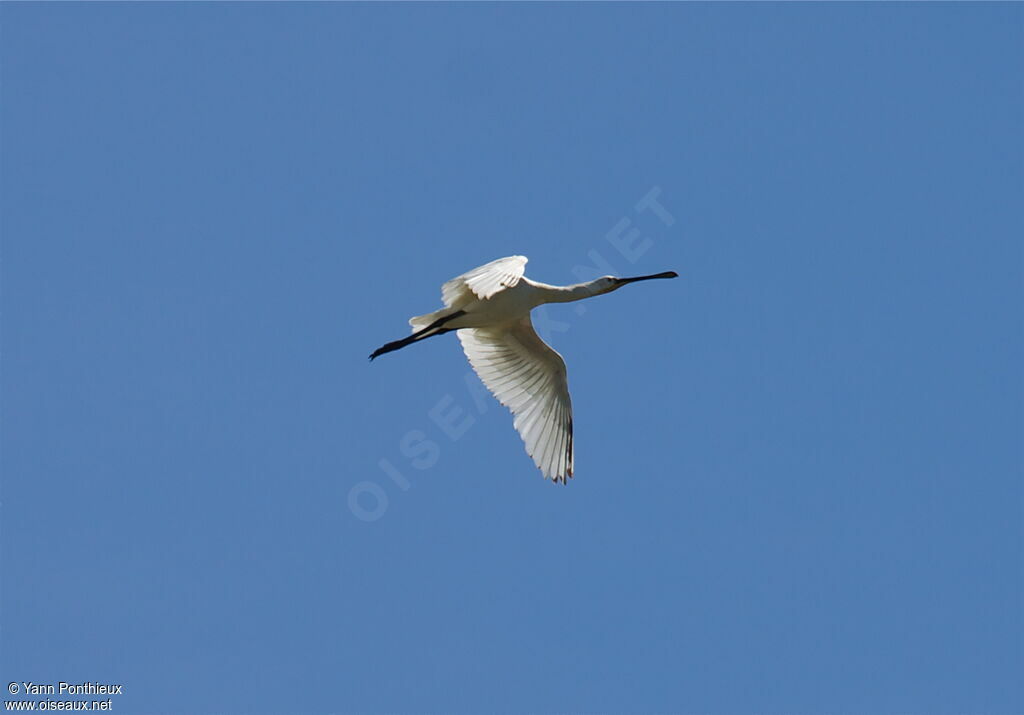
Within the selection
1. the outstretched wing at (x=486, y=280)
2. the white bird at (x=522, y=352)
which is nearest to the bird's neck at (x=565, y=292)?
the white bird at (x=522, y=352)

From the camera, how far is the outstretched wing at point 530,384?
51.3ft

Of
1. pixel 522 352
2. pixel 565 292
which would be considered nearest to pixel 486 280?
pixel 565 292

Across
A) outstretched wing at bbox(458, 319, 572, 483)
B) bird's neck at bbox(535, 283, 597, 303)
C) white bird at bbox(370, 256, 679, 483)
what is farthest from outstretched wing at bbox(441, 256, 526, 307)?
outstretched wing at bbox(458, 319, 572, 483)

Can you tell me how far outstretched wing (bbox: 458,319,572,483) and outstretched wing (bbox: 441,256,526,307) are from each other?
1.03 m

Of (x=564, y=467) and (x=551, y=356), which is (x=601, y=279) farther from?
(x=564, y=467)

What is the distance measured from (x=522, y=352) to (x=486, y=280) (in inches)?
120

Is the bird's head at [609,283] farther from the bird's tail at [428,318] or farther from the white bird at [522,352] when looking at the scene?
the bird's tail at [428,318]

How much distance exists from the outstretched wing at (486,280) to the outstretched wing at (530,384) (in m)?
1.03

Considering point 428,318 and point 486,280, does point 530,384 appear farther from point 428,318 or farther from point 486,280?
point 486,280

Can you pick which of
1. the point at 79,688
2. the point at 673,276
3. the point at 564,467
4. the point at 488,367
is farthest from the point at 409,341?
the point at 79,688

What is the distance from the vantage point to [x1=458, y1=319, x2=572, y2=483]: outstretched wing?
15633 mm

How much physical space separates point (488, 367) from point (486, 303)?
4.39 feet

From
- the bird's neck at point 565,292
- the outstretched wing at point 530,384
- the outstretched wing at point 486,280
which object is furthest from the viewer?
the outstretched wing at point 530,384

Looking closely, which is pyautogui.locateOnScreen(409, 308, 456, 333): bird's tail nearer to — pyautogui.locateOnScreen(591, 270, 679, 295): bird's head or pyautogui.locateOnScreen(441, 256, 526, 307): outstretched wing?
pyautogui.locateOnScreen(441, 256, 526, 307): outstretched wing
